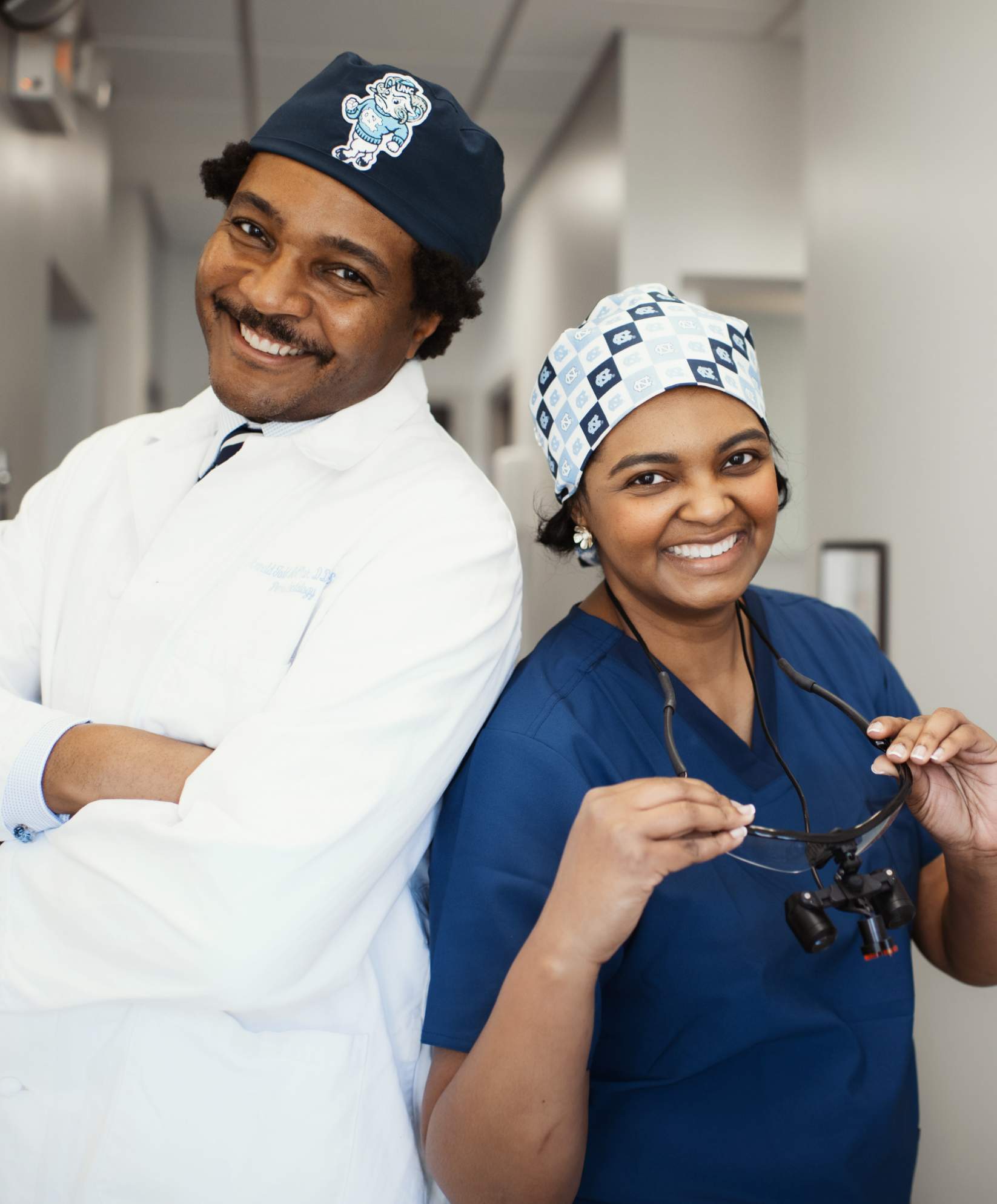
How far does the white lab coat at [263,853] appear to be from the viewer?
3.26ft

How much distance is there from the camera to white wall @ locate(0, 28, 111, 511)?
2.99m

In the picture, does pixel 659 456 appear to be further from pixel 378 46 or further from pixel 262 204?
pixel 378 46

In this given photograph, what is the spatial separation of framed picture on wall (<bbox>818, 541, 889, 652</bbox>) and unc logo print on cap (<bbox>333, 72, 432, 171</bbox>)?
5.41 ft

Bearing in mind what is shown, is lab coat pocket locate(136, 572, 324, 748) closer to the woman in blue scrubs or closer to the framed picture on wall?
the woman in blue scrubs

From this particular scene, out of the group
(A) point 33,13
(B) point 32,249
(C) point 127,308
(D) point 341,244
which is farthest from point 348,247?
(C) point 127,308

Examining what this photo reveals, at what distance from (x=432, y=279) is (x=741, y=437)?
39cm

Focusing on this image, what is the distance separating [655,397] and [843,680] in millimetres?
434

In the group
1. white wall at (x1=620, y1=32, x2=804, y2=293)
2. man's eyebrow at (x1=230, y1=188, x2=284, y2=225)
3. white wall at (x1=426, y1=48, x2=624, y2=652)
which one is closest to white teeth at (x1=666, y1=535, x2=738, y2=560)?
man's eyebrow at (x1=230, y1=188, x2=284, y2=225)

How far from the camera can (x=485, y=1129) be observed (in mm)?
961

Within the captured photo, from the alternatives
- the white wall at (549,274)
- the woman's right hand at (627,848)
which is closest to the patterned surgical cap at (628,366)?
the woman's right hand at (627,848)

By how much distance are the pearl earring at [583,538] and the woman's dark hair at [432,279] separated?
0.30 metres

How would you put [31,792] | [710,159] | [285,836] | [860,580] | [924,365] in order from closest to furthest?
[285,836], [31,792], [924,365], [860,580], [710,159]

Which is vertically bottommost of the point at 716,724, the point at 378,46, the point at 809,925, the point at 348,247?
the point at 809,925

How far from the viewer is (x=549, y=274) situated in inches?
200
